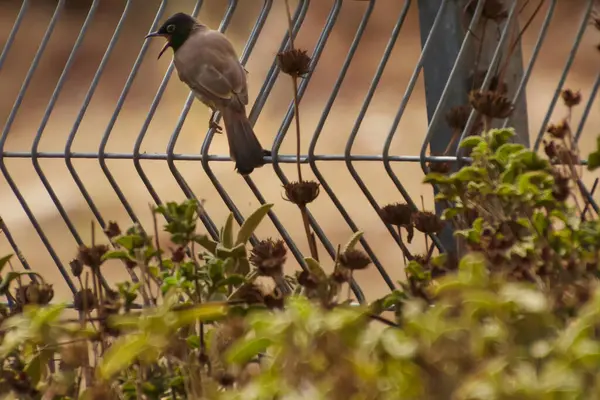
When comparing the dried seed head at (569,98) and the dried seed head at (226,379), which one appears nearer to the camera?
the dried seed head at (226,379)

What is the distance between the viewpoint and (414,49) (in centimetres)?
1617

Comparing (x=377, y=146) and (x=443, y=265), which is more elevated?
(x=443, y=265)

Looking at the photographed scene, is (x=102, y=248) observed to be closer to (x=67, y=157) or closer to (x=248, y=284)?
(x=248, y=284)

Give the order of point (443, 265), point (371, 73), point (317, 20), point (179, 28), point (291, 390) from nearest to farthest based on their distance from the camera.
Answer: point (291, 390)
point (443, 265)
point (179, 28)
point (371, 73)
point (317, 20)

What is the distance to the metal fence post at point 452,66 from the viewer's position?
3771 millimetres

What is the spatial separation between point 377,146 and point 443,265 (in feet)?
32.3

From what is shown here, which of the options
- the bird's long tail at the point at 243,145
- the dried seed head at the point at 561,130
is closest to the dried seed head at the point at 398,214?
the dried seed head at the point at 561,130

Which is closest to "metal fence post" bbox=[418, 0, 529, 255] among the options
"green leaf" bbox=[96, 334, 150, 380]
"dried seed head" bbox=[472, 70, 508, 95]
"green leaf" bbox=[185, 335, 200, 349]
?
"dried seed head" bbox=[472, 70, 508, 95]

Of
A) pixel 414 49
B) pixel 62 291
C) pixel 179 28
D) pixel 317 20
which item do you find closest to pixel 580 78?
pixel 414 49

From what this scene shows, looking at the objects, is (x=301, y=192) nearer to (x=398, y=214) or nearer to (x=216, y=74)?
(x=398, y=214)

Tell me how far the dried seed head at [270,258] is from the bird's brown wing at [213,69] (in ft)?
7.39

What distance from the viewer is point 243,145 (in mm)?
4570

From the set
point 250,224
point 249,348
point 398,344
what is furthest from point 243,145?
point 398,344

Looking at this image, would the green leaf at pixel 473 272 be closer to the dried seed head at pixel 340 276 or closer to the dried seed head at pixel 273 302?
the dried seed head at pixel 340 276
